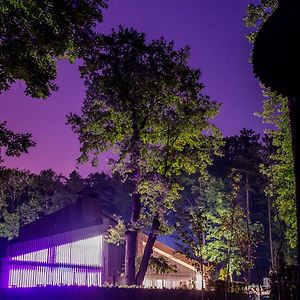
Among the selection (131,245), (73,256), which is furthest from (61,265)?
(131,245)

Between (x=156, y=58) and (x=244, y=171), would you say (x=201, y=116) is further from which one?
(x=244, y=171)

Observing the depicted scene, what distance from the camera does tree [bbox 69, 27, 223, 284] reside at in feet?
70.1

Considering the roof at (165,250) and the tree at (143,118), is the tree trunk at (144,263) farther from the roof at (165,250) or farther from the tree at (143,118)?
the roof at (165,250)

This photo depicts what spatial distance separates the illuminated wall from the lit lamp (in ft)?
60.9

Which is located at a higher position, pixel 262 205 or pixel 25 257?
pixel 262 205

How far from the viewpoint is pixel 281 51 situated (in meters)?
4.84

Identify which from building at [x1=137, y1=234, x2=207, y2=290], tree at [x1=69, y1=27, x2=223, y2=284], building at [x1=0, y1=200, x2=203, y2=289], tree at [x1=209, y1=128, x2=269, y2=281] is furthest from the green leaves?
tree at [x1=209, y1=128, x2=269, y2=281]

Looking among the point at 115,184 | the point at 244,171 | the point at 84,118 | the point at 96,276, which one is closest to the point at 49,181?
the point at 115,184

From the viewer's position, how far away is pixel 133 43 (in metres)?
21.7

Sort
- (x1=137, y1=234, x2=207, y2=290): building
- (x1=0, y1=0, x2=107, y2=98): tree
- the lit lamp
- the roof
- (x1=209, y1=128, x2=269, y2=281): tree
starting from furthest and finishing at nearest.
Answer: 1. (x1=209, y1=128, x2=269, y2=281): tree
2. (x1=137, y1=234, x2=207, y2=290): building
3. the roof
4. (x1=0, y1=0, x2=107, y2=98): tree
5. the lit lamp

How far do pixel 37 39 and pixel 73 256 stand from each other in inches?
755

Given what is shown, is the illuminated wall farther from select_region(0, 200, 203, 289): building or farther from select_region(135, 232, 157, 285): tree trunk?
select_region(135, 232, 157, 285): tree trunk

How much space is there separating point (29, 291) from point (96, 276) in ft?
48.5

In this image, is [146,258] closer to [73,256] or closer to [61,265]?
[61,265]
